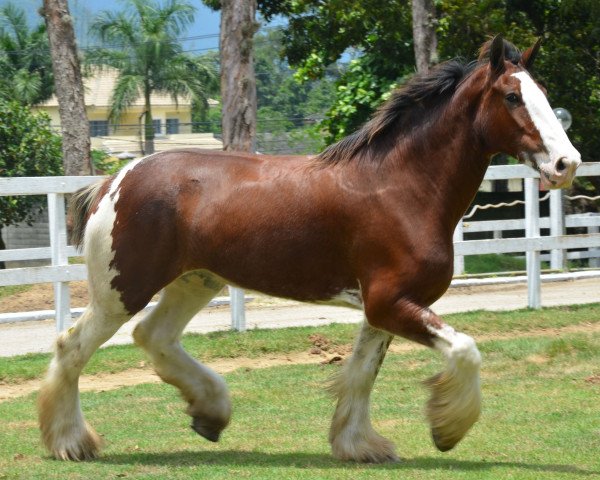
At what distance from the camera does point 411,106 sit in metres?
6.50

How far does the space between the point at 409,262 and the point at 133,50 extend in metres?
49.1

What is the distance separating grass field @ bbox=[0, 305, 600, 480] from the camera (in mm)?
5996

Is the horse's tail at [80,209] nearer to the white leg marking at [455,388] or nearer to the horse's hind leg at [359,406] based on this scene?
the horse's hind leg at [359,406]

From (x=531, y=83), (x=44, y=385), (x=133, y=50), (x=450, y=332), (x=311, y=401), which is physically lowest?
(x=311, y=401)

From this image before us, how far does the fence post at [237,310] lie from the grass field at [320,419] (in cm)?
29

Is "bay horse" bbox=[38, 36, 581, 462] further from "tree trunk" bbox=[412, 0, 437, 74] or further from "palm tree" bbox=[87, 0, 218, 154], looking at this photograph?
"palm tree" bbox=[87, 0, 218, 154]

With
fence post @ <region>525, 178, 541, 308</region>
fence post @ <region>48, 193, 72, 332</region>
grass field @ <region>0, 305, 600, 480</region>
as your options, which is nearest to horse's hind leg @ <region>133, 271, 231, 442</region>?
grass field @ <region>0, 305, 600, 480</region>

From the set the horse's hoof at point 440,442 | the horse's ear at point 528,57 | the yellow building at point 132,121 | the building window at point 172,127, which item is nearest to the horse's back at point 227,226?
the horse's hoof at point 440,442

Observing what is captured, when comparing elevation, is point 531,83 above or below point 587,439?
above

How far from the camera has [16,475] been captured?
5988 mm

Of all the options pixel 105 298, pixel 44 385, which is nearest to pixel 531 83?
pixel 105 298

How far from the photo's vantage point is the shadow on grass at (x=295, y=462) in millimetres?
5898

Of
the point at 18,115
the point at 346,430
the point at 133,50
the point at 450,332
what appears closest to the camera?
the point at 450,332

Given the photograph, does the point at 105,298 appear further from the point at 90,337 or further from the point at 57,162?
the point at 57,162
